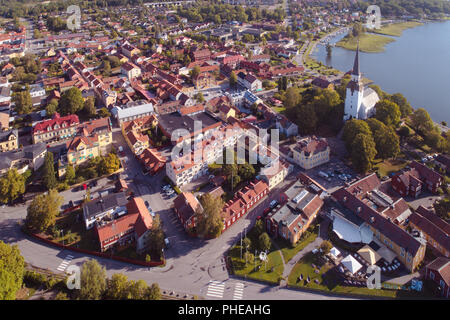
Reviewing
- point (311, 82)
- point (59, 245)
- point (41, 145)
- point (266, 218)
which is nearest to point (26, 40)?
point (41, 145)

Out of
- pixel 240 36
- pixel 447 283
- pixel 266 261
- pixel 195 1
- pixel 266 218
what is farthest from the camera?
pixel 195 1

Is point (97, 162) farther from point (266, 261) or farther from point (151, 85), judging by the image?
point (151, 85)

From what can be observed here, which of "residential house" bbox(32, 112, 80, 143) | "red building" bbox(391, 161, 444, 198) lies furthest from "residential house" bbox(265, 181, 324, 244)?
"residential house" bbox(32, 112, 80, 143)

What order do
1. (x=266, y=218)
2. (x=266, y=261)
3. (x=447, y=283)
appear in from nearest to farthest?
(x=447, y=283)
(x=266, y=261)
(x=266, y=218)

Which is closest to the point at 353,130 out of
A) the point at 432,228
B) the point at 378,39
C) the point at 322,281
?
the point at 432,228

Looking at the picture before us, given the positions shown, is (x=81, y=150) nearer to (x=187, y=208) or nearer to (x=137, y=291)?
(x=187, y=208)
